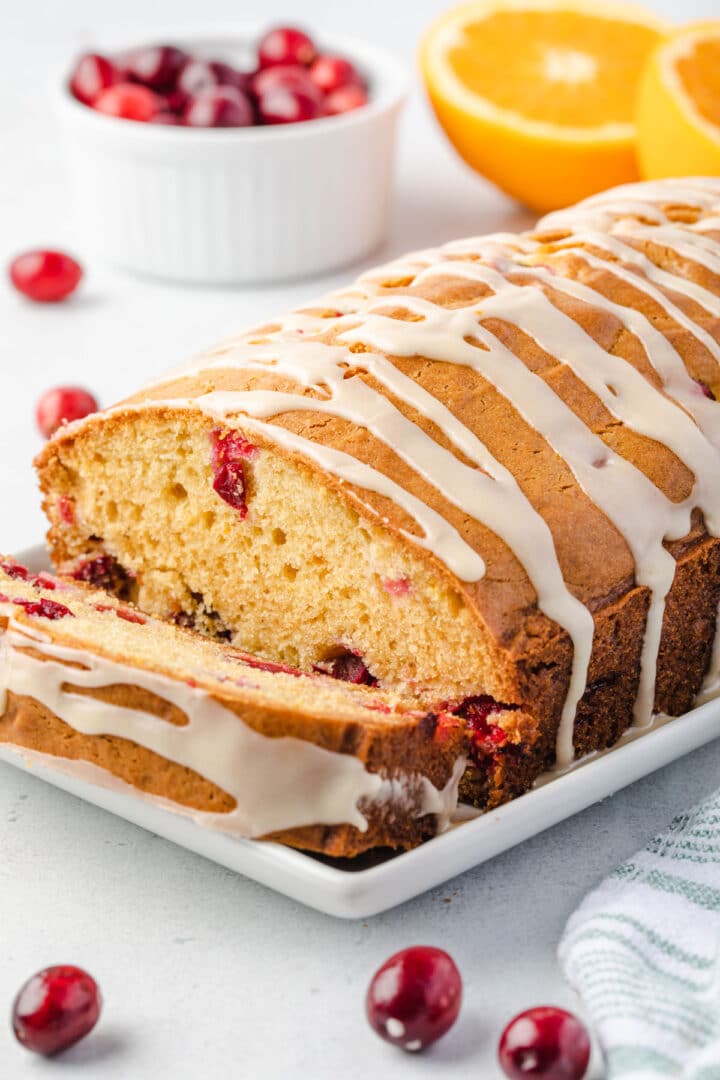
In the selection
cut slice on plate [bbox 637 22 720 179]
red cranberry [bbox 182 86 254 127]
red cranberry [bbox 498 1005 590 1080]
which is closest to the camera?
red cranberry [bbox 498 1005 590 1080]

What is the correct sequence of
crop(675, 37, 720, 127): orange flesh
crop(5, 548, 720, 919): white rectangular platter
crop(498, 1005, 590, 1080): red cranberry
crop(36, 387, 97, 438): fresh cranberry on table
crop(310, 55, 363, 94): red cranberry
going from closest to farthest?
crop(498, 1005, 590, 1080): red cranberry, crop(5, 548, 720, 919): white rectangular platter, crop(36, 387, 97, 438): fresh cranberry on table, crop(675, 37, 720, 127): orange flesh, crop(310, 55, 363, 94): red cranberry

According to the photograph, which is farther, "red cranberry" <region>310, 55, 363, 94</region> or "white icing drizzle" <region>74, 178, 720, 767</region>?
"red cranberry" <region>310, 55, 363, 94</region>

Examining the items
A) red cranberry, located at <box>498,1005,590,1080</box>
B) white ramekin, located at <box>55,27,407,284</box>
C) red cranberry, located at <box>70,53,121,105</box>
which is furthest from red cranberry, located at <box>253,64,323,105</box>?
red cranberry, located at <box>498,1005,590,1080</box>

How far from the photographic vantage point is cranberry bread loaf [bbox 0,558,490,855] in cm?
251

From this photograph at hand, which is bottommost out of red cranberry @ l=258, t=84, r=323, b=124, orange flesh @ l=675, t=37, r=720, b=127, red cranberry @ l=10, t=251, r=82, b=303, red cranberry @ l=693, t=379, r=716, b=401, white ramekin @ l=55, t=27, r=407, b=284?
red cranberry @ l=10, t=251, r=82, b=303

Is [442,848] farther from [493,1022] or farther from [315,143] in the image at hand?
[315,143]

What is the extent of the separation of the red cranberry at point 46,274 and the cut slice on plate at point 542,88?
1.38 m

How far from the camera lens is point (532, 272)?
3410 mm

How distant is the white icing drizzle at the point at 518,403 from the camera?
281 cm

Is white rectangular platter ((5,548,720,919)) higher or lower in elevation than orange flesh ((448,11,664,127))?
lower

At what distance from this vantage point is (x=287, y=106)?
5074 millimetres

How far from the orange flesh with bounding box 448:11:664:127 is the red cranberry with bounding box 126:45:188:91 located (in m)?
0.95

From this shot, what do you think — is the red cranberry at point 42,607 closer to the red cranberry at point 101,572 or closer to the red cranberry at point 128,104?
the red cranberry at point 101,572

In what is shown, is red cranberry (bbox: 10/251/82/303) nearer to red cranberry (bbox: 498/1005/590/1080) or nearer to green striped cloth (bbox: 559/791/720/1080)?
green striped cloth (bbox: 559/791/720/1080)
